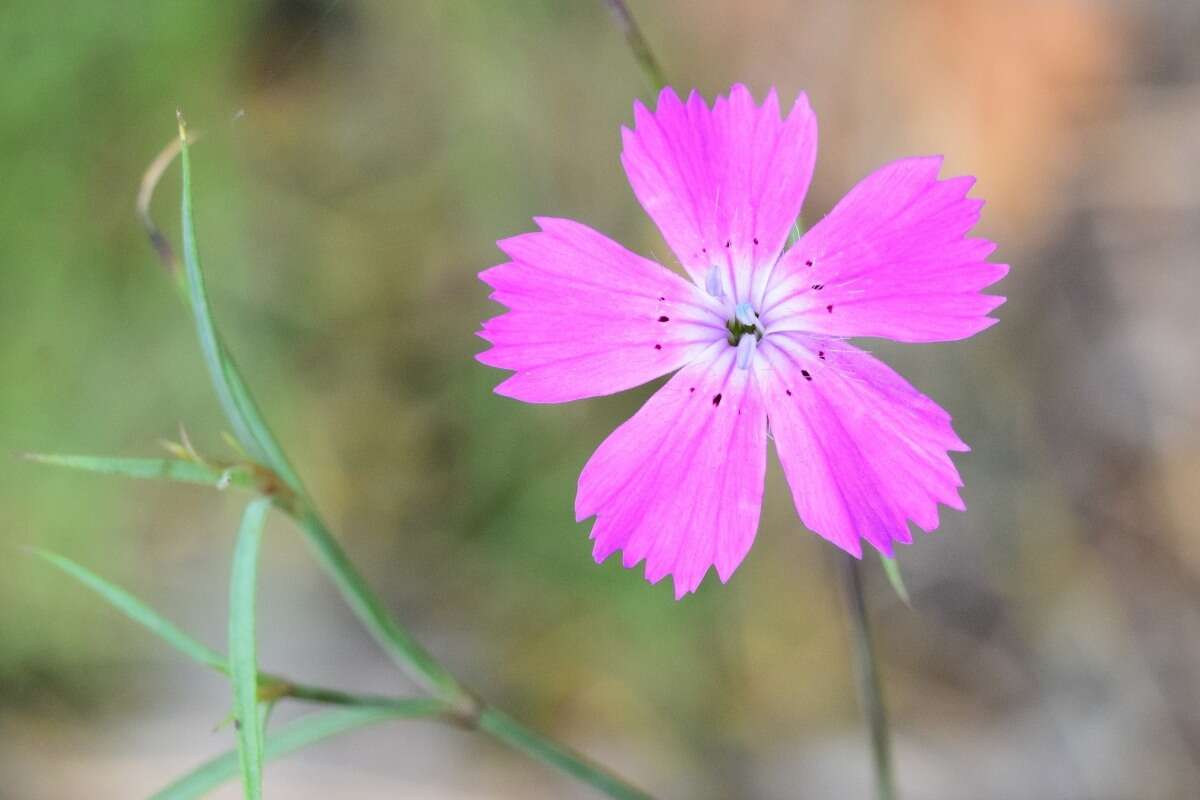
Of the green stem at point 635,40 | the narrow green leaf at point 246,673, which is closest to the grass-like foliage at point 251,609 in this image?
the narrow green leaf at point 246,673

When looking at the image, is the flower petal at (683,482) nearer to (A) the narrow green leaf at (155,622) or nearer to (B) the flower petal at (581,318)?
(B) the flower petal at (581,318)

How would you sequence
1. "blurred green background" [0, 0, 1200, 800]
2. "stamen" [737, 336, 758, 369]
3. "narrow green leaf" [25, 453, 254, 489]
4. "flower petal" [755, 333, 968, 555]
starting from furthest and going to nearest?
1. "blurred green background" [0, 0, 1200, 800]
2. "stamen" [737, 336, 758, 369]
3. "flower petal" [755, 333, 968, 555]
4. "narrow green leaf" [25, 453, 254, 489]

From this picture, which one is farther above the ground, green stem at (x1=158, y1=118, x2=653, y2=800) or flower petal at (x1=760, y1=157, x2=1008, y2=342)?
flower petal at (x1=760, y1=157, x2=1008, y2=342)

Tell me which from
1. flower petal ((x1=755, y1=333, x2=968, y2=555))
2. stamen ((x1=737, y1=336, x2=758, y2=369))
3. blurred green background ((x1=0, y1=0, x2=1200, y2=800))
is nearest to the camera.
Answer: flower petal ((x1=755, y1=333, x2=968, y2=555))

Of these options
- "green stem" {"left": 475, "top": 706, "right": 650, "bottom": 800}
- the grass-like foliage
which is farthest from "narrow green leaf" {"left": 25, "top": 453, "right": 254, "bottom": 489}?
"green stem" {"left": 475, "top": 706, "right": 650, "bottom": 800}

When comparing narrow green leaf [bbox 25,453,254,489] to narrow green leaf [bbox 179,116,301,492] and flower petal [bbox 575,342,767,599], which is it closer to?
narrow green leaf [bbox 179,116,301,492]

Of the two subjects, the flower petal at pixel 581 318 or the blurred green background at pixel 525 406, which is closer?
the flower petal at pixel 581 318

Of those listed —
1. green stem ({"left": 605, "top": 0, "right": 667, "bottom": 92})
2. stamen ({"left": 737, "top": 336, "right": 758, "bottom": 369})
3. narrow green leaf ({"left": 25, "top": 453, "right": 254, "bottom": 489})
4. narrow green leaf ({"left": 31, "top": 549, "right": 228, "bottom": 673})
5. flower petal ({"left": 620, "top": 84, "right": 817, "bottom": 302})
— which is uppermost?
green stem ({"left": 605, "top": 0, "right": 667, "bottom": 92})
